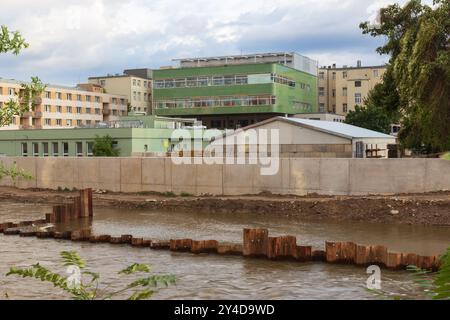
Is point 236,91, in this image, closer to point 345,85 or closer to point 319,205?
point 345,85

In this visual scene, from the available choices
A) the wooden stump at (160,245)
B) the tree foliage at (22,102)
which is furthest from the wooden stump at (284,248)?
the tree foliage at (22,102)

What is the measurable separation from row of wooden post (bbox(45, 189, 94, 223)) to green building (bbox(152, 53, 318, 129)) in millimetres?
56602

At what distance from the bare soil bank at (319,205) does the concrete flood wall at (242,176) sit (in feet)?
2.36

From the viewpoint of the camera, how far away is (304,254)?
57.9 feet

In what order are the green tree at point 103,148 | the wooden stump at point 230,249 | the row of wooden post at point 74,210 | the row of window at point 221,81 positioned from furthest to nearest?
the row of window at point 221,81, the green tree at point 103,148, the row of wooden post at point 74,210, the wooden stump at point 230,249

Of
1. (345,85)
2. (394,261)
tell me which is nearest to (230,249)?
(394,261)

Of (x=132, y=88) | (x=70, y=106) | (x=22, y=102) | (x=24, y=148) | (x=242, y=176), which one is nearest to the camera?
(x=22, y=102)

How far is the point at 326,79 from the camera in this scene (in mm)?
108750

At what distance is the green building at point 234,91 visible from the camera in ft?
274

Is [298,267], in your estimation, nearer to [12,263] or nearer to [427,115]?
[12,263]

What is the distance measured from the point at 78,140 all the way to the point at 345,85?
6201cm

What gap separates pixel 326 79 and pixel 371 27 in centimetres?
7589

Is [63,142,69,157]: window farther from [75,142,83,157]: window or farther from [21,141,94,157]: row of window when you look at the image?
[75,142,83,157]: window

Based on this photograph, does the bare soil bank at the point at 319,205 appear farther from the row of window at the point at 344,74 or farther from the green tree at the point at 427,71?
the row of window at the point at 344,74
